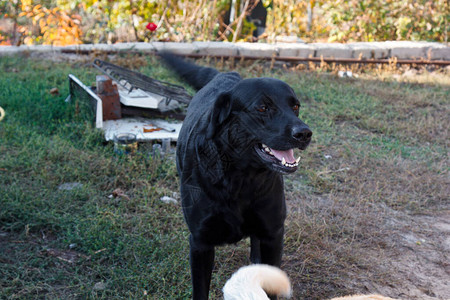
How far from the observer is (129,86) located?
5.12 meters

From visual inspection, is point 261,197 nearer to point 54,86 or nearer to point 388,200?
point 388,200

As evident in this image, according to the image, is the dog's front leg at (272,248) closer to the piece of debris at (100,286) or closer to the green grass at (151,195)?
the green grass at (151,195)

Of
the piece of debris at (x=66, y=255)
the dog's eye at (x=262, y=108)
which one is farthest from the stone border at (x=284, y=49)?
the dog's eye at (x=262, y=108)

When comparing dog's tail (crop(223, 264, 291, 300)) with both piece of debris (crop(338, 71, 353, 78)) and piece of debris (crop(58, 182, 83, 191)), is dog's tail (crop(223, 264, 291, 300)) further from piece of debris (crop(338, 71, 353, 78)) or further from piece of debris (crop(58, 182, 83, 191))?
piece of debris (crop(338, 71, 353, 78))

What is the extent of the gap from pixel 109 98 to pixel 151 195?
146cm

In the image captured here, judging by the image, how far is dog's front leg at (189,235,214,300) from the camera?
2.19 meters

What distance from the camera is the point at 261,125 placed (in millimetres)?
1949

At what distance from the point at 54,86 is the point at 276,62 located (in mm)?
3278

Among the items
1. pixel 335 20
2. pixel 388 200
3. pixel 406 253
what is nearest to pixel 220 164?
pixel 406 253

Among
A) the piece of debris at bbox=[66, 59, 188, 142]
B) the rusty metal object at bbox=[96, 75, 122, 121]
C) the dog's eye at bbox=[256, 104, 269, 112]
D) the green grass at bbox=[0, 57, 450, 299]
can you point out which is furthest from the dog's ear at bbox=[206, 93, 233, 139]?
the rusty metal object at bbox=[96, 75, 122, 121]

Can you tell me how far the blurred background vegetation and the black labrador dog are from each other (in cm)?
555

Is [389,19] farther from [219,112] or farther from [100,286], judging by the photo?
[100,286]

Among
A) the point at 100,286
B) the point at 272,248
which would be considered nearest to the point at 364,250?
the point at 272,248

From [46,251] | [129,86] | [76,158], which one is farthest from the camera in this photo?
[129,86]
